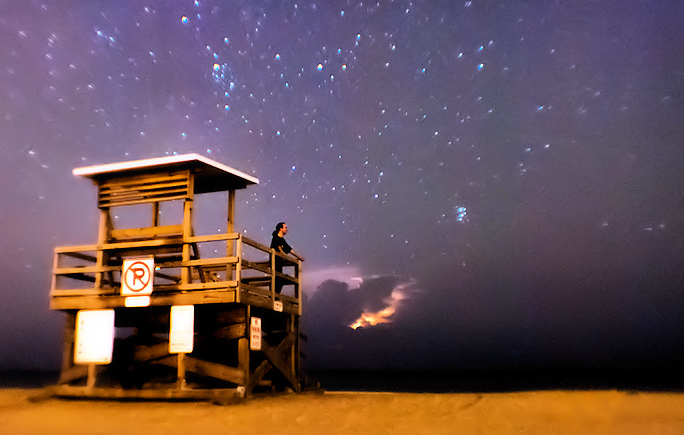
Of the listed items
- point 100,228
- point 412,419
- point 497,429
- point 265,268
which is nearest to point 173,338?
point 265,268

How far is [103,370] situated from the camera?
48.7 feet

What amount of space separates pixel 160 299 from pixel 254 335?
235 centimetres

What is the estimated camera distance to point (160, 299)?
534 inches

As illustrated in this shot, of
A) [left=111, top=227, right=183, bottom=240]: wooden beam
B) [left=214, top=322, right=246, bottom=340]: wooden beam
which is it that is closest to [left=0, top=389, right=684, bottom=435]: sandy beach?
[left=214, top=322, right=246, bottom=340]: wooden beam

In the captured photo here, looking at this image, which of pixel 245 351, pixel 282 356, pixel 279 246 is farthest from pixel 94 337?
pixel 279 246

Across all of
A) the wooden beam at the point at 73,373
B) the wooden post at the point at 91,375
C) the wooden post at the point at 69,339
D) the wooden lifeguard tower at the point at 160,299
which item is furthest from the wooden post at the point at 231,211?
the wooden beam at the point at 73,373

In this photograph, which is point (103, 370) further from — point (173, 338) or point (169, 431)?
point (169, 431)

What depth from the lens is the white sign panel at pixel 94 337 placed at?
14.0 meters

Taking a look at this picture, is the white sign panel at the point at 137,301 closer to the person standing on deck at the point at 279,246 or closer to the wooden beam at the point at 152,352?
the wooden beam at the point at 152,352

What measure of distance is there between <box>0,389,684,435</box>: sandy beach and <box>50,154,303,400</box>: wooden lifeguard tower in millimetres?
936

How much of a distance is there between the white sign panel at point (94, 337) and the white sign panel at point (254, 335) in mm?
3343

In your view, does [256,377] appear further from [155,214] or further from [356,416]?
[155,214]

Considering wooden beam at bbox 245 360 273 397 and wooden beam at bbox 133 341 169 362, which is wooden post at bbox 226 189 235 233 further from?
wooden beam at bbox 245 360 273 397

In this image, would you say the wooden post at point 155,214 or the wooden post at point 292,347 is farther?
the wooden post at point 292,347
